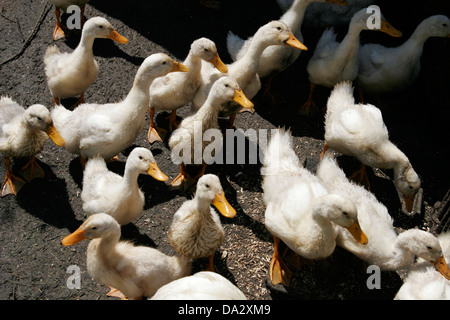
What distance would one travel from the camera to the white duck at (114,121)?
175 inches

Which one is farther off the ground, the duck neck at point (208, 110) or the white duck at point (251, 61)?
the white duck at point (251, 61)

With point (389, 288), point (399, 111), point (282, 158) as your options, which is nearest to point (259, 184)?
point (282, 158)

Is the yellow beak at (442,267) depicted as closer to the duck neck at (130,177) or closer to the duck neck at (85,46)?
the duck neck at (130,177)

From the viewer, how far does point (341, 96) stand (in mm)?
4910

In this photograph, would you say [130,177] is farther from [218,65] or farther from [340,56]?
[340,56]

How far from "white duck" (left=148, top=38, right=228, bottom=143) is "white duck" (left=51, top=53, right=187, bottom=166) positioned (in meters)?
0.26

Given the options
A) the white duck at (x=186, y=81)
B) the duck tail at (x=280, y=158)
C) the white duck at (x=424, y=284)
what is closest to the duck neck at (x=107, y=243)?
the duck tail at (x=280, y=158)

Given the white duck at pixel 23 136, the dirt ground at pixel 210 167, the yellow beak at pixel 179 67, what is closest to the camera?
the dirt ground at pixel 210 167

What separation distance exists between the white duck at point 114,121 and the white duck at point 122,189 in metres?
0.31

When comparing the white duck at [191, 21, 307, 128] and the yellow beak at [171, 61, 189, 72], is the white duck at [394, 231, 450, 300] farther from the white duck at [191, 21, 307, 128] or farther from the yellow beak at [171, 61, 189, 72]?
the yellow beak at [171, 61, 189, 72]

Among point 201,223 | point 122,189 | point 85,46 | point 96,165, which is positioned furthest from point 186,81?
point 201,223

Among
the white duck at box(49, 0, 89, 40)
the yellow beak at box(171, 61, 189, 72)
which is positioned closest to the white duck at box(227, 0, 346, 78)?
the yellow beak at box(171, 61, 189, 72)

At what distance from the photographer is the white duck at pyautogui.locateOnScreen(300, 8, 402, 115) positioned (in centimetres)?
506

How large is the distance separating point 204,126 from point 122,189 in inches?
37.2
